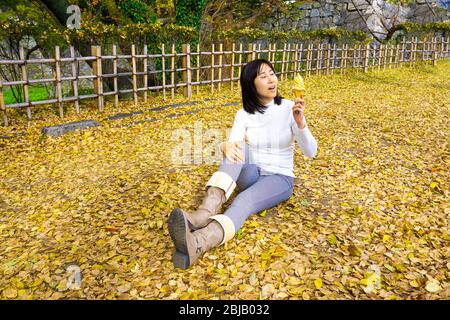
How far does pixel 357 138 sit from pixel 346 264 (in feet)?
13.6

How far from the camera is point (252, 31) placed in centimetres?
1305

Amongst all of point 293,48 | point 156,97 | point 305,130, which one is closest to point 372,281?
point 305,130

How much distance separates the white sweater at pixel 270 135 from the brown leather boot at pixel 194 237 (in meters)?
0.83

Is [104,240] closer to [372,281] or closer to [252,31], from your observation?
[372,281]

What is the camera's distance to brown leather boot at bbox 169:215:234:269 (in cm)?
258

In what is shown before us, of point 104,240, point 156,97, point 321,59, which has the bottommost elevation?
point 104,240

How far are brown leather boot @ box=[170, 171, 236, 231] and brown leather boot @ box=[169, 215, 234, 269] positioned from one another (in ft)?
0.26

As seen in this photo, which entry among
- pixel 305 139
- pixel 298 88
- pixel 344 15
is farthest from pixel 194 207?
pixel 344 15

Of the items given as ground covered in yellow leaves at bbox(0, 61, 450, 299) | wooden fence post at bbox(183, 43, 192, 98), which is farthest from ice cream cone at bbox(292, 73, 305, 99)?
wooden fence post at bbox(183, 43, 192, 98)

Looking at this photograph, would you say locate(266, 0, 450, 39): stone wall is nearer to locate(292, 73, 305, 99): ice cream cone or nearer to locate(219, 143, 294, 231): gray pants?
locate(219, 143, 294, 231): gray pants

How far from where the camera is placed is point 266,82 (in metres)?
3.24

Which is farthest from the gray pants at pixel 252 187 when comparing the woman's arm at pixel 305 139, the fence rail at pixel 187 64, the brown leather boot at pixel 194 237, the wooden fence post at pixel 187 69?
the wooden fence post at pixel 187 69

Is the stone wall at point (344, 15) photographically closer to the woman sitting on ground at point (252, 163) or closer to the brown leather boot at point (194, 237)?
the woman sitting on ground at point (252, 163)

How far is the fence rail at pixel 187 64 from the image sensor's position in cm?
809
